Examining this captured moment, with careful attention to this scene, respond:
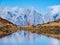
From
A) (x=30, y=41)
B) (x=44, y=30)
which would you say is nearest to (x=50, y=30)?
(x=44, y=30)

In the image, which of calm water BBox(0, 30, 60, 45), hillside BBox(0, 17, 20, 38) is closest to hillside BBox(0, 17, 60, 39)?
hillside BBox(0, 17, 20, 38)

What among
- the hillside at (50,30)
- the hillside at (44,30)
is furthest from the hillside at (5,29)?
the hillside at (50,30)

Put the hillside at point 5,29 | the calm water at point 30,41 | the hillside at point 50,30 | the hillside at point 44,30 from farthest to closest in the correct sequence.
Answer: the hillside at point 5,29 → the hillside at point 44,30 → the hillside at point 50,30 → the calm water at point 30,41

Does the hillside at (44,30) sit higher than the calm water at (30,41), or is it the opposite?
the hillside at (44,30)

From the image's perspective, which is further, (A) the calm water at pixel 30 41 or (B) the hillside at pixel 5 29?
(B) the hillside at pixel 5 29

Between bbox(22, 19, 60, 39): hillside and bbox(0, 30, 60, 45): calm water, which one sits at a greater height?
bbox(22, 19, 60, 39): hillside

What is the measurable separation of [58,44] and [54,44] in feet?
1.65

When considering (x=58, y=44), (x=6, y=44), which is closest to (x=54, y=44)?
(x=58, y=44)

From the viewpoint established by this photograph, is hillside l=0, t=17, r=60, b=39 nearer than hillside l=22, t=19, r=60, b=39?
No

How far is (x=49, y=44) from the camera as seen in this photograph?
26375 millimetres

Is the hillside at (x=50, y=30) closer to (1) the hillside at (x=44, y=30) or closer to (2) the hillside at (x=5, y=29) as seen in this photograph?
(1) the hillside at (x=44, y=30)

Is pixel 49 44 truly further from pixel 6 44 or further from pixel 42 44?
pixel 6 44

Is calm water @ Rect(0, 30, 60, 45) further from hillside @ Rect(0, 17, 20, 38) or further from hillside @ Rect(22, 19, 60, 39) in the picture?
hillside @ Rect(0, 17, 20, 38)

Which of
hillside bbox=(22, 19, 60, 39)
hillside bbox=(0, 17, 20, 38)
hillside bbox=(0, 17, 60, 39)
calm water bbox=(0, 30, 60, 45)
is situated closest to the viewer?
calm water bbox=(0, 30, 60, 45)
